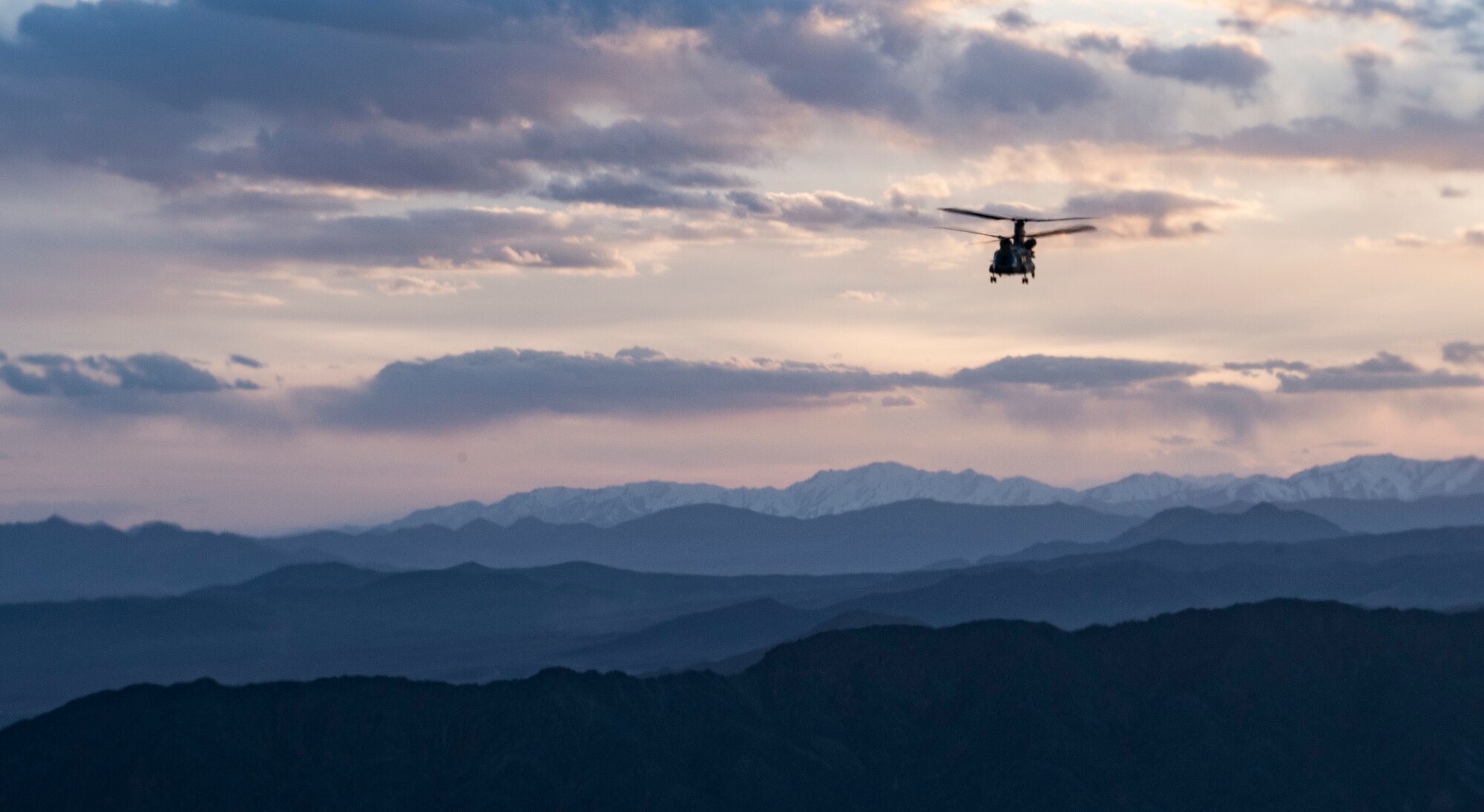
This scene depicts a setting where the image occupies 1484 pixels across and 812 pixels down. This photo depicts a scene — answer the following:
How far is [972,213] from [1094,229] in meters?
9.66

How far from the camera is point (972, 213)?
14738 centimetres

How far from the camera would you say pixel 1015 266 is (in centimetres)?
15175

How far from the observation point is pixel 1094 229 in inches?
5674

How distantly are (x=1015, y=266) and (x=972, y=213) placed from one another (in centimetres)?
710

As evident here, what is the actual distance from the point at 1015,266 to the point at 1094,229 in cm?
938
